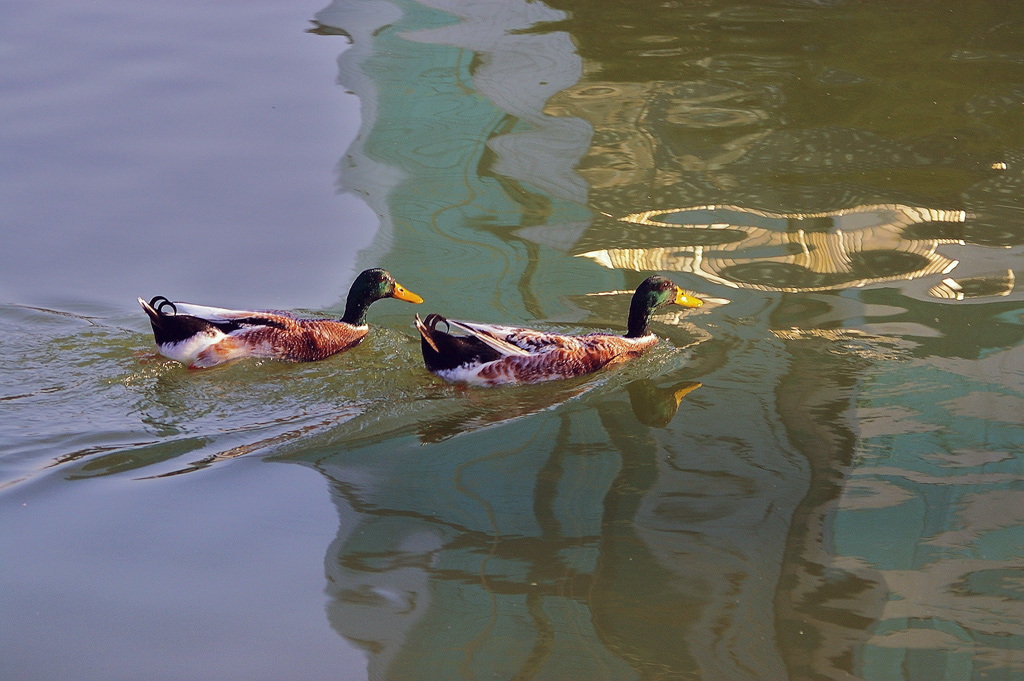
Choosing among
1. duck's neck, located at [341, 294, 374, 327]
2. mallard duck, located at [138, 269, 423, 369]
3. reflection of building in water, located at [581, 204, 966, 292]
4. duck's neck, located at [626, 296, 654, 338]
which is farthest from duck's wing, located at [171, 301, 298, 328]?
reflection of building in water, located at [581, 204, 966, 292]

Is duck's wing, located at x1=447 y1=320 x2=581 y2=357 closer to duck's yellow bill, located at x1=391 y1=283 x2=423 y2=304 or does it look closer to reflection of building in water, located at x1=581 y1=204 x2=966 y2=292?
duck's yellow bill, located at x1=391 y1=283 x2=423 y2=304

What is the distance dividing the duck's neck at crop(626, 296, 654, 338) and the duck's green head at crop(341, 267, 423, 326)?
1.58m

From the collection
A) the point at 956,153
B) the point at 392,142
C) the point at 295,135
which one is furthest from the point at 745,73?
the point at 295,135

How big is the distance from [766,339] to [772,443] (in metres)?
1.36

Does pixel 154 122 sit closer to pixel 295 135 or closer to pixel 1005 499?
pixel 295 135

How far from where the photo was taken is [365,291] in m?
7.38

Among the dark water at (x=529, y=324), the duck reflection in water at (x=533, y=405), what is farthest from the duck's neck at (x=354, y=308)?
the duck reflection in water at (x=533, y=405)

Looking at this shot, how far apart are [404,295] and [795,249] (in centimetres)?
288

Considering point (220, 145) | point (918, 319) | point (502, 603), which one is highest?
point (220, 145)

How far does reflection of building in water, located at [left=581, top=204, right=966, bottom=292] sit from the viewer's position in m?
7.76

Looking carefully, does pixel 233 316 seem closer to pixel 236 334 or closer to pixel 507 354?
pixel 236 334

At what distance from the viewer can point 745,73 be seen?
11.0 metres

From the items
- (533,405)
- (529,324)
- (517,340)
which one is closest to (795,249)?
(529,324)

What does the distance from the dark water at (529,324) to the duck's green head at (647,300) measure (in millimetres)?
302
